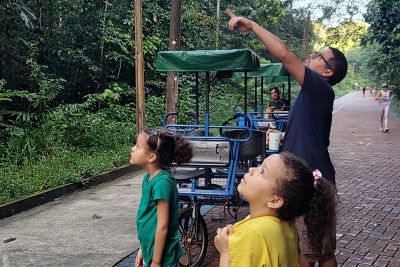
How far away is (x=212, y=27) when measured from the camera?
20.0 meters

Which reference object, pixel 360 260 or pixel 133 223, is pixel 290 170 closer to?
pixel 360 260

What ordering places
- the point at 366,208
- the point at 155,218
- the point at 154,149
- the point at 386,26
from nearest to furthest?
the point at 155,218 → the point at 154,149 → the point at 366,208 → the point at 386,26

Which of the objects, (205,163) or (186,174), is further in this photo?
(186,174)

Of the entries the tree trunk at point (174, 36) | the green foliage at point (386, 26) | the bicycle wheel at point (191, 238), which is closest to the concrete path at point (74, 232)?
the bicycle wheel at point (191, 238)

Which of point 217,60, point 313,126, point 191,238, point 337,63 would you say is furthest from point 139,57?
point 313,126

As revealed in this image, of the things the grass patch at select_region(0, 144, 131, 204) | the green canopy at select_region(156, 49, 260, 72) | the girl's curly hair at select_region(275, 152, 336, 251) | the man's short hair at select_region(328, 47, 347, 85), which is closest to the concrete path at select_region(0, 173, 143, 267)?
the grass patch at select_region(0, 144, 131, 204)

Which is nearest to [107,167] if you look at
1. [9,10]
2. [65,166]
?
[65,166]

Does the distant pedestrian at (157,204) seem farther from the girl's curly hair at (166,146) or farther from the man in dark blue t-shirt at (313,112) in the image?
the man in dark blue t-shirt at (313,112)

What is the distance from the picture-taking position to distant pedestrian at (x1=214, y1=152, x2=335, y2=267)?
6.12 ft

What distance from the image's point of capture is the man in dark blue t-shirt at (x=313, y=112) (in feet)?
9.56

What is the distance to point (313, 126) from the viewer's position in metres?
3.09

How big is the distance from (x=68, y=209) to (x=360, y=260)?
13.8 ft

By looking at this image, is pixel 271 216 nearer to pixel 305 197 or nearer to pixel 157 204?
pixel 305 197

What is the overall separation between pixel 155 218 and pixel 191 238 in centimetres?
197
